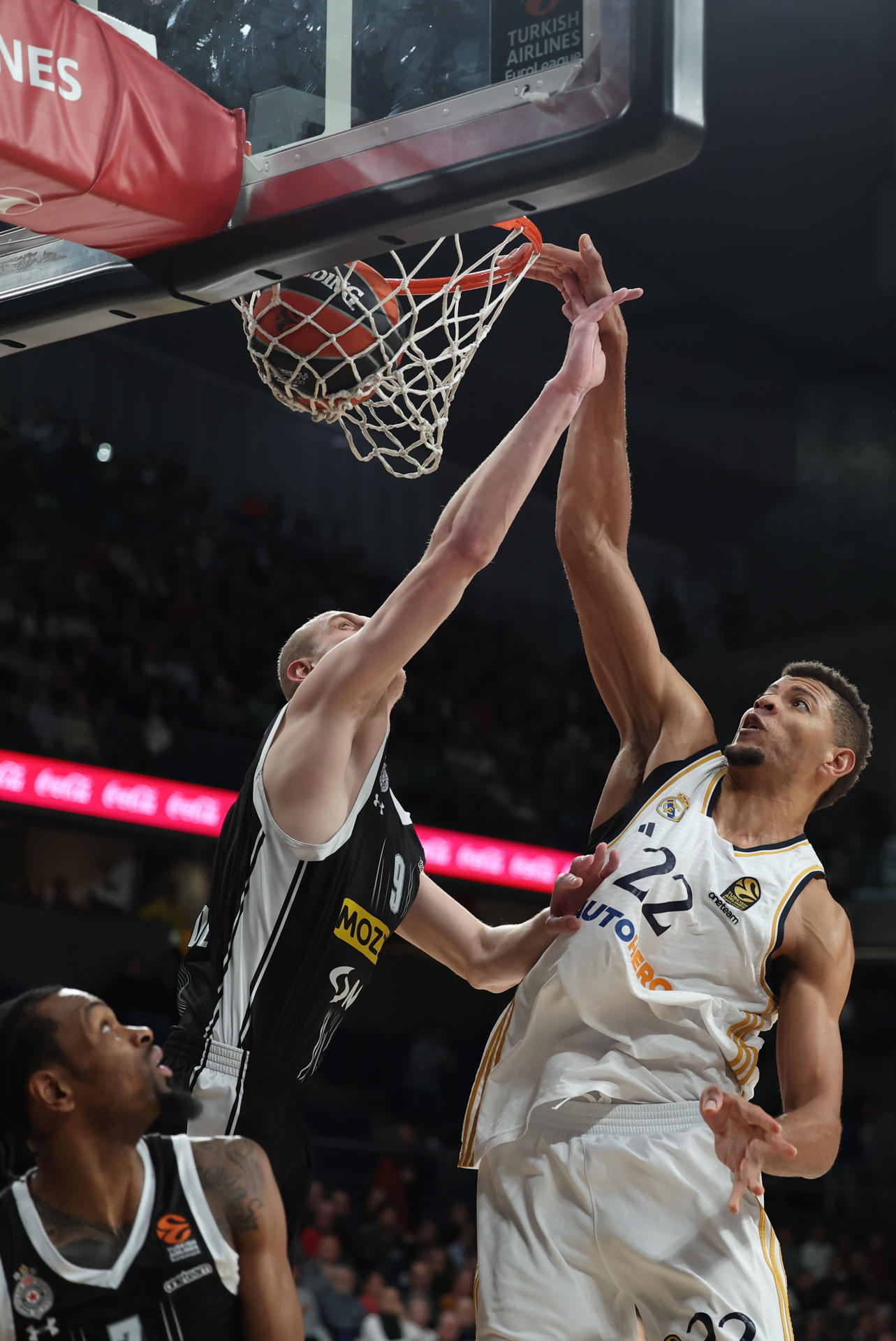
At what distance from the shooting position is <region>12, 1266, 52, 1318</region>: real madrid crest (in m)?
2.33

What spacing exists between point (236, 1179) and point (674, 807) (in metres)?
1.50

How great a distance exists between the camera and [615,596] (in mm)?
3768

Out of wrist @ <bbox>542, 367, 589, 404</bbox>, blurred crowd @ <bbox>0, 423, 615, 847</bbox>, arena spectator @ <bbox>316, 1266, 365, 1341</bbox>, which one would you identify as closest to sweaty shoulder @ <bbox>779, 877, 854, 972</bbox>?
wrist @ <bbox>542, 367, 589, 404</bbox>

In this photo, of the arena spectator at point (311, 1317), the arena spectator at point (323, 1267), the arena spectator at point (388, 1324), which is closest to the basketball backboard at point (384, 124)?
the arena spectator at point (311, 1317)

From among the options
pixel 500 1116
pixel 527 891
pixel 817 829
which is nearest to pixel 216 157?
pixel 500 1116

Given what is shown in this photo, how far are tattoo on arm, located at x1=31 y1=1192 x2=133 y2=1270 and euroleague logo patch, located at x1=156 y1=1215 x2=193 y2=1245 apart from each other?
0.05 metres

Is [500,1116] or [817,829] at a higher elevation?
[500,1116]

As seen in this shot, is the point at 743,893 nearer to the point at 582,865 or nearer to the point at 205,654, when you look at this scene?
the point at 582,865

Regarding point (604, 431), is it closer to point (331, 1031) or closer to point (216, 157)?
point (216, 157)

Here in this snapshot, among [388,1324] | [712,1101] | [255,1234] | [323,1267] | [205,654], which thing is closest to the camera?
[255,1234]

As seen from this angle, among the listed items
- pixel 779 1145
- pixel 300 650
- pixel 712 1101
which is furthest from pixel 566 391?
pixel 779 1145

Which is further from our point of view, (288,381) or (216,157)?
(288,381)

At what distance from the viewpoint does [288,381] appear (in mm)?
3490

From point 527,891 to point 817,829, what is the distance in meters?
5.32
